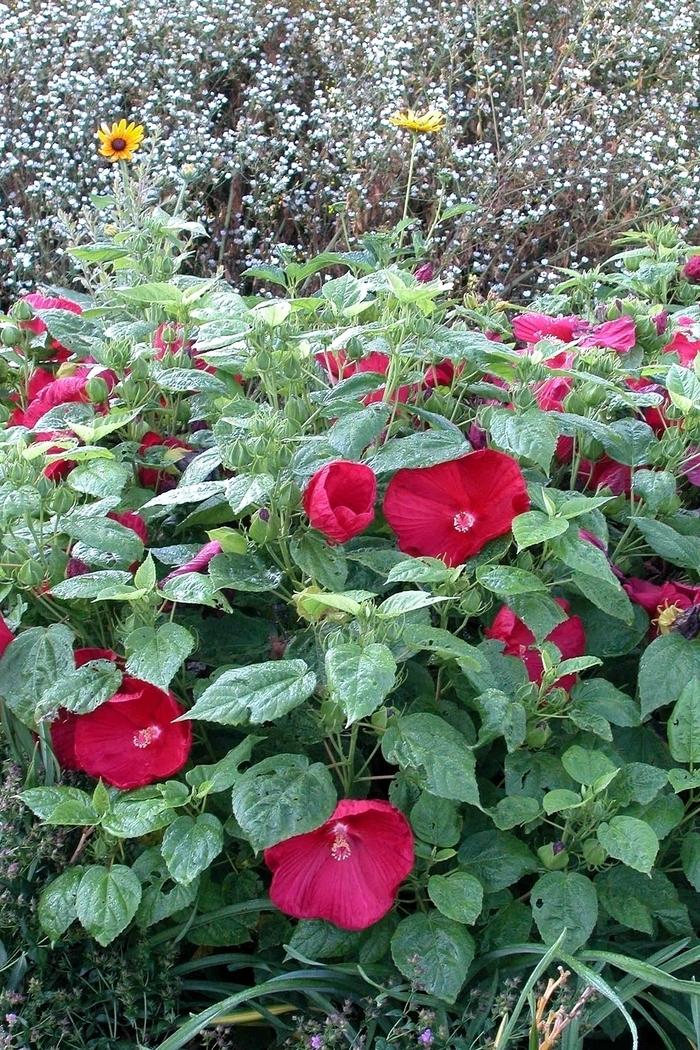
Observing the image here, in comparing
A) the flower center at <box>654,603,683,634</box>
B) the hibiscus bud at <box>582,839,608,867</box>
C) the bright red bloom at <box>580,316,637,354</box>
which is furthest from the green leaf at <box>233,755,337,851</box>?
the bright red bloom at <box>580,316,637,354</box>

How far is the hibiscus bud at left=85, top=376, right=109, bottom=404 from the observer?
3.80 ft

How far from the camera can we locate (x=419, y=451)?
1.01m

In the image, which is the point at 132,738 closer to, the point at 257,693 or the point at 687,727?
the point at 257,693

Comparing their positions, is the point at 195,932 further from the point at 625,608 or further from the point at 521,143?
the point at 521,143

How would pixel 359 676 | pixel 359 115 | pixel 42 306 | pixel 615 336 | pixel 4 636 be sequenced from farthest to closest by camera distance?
1. pixel 359 115
2. pixel 42 306
3. pixel 615 336
4. pixel 4 636
5. pixel 359 676

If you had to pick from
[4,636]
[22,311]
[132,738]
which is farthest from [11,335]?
[132,738]

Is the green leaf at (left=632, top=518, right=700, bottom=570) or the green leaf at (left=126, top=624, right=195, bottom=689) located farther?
the green leaf at (left=632, top=518, right=700, bottom=570)

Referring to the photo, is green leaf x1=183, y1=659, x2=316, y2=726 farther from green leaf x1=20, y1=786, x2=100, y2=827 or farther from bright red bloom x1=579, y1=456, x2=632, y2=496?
bright red bloom x1=579, y1=456, x2=632, y2=496

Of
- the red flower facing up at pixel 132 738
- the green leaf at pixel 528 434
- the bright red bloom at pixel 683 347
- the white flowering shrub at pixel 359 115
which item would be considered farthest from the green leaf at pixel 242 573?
the white flowering shrub at pixel 359 115

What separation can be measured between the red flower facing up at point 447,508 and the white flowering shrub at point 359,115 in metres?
1.95

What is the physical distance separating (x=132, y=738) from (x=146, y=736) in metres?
0.01

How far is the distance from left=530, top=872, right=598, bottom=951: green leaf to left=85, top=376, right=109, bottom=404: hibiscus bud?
621mm

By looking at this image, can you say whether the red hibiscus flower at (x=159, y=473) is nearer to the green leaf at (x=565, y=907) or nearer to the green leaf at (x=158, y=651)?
the green leaf at (x=158, y=651)

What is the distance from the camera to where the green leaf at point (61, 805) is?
0.92 m
